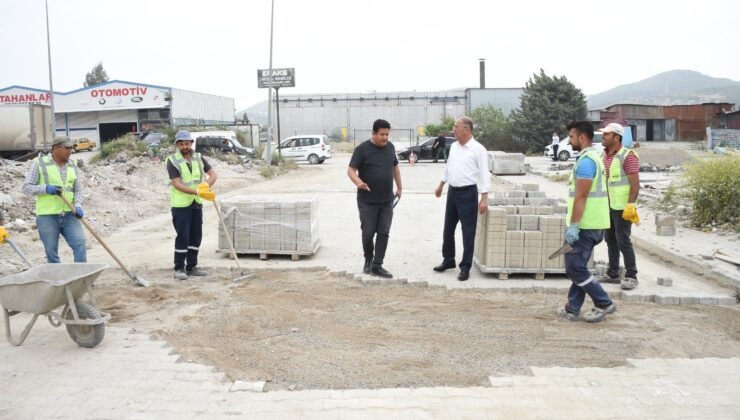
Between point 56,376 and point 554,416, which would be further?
point 56,376

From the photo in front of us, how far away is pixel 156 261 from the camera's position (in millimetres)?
8742

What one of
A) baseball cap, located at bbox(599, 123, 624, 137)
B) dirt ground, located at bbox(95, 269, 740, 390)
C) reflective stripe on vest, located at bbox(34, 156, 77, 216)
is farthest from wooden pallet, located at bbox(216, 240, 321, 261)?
baseball cap, located at bbox(599, 123, 624, 137)

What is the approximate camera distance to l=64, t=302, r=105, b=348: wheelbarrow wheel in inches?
203

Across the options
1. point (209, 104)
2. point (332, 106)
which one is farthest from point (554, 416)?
point (332, 106)

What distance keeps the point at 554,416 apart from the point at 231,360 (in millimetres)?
2519

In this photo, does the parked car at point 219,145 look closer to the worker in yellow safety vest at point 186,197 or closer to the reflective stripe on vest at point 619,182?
the worker in yellow safety vest at point 186,197

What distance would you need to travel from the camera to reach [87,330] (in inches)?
204

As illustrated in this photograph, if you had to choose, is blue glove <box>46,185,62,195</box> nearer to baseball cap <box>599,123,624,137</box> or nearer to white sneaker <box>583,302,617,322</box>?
white sneaker <box>583,302,617,322</box>

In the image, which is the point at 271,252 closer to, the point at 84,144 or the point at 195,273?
the point at 195,273

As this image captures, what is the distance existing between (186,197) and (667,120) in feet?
162

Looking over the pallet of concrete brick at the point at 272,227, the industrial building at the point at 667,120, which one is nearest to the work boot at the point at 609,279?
the pallet of concrete brick at the point at 272,227

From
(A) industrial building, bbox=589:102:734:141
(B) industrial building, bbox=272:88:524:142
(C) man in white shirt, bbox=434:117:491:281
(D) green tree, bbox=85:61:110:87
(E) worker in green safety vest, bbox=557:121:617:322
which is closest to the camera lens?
(E) worker in green safety vest, bbox=557:121:617:322

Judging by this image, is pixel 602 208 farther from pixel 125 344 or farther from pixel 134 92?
pixel 134 92

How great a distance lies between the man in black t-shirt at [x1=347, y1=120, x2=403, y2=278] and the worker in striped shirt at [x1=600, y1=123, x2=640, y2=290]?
7.93ft
